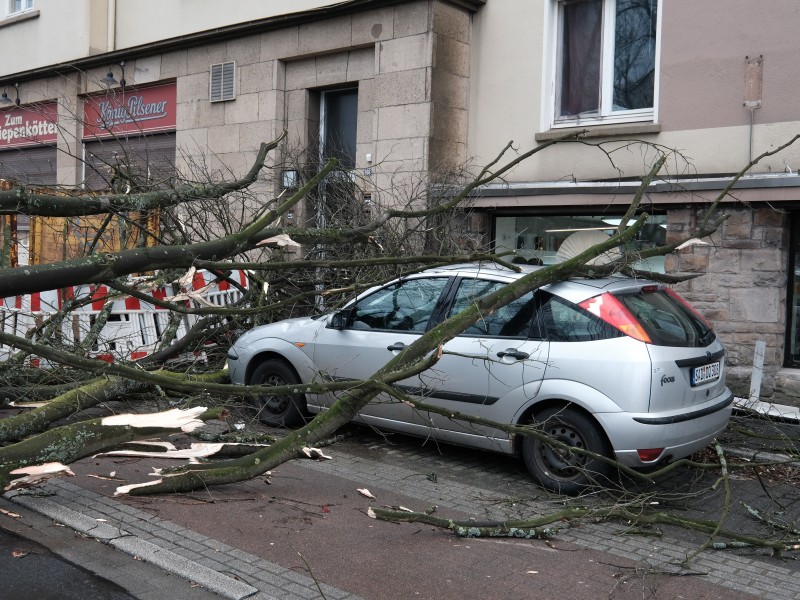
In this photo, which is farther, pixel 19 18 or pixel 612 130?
pixel 19 18

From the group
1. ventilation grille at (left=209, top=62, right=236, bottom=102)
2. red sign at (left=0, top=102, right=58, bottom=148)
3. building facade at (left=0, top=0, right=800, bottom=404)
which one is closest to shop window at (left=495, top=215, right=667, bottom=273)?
building facade at (left=0, top=0, right=800, bottom=404)

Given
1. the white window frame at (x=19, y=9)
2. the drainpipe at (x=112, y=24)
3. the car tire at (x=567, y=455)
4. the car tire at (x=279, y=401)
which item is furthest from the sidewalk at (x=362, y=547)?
the white window frame at (x=19, y=9)

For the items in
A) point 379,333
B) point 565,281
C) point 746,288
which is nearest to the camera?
point 565,281

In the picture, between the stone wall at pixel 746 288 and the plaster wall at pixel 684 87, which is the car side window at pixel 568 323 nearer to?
the stone wall at pixel 746 288

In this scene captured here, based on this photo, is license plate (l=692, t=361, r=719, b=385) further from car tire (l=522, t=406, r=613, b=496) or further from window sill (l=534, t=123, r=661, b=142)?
window sill (l=534, t=123, r=661, b=142)

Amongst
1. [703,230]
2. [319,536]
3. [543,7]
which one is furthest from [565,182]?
[319,536]

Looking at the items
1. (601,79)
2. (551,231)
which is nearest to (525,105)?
(601,79)

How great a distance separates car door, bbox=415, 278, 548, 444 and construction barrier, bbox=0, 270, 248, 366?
267 cm

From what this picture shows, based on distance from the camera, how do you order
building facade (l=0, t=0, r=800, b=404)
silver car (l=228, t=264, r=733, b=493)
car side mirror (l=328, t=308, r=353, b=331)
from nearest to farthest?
silver car (l=228, t=264, r=733, b=493) → car side mirror (l=328, t=308, r=353, b=331) → building facade (l=0, t=0, r=800, b=404)

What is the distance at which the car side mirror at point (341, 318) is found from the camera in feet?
26.2

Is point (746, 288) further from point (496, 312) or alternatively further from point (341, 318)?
point (341, 318)

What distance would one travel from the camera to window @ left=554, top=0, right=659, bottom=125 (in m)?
11.3

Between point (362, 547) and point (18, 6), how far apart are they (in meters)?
19.4

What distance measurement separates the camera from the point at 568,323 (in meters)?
6.72
